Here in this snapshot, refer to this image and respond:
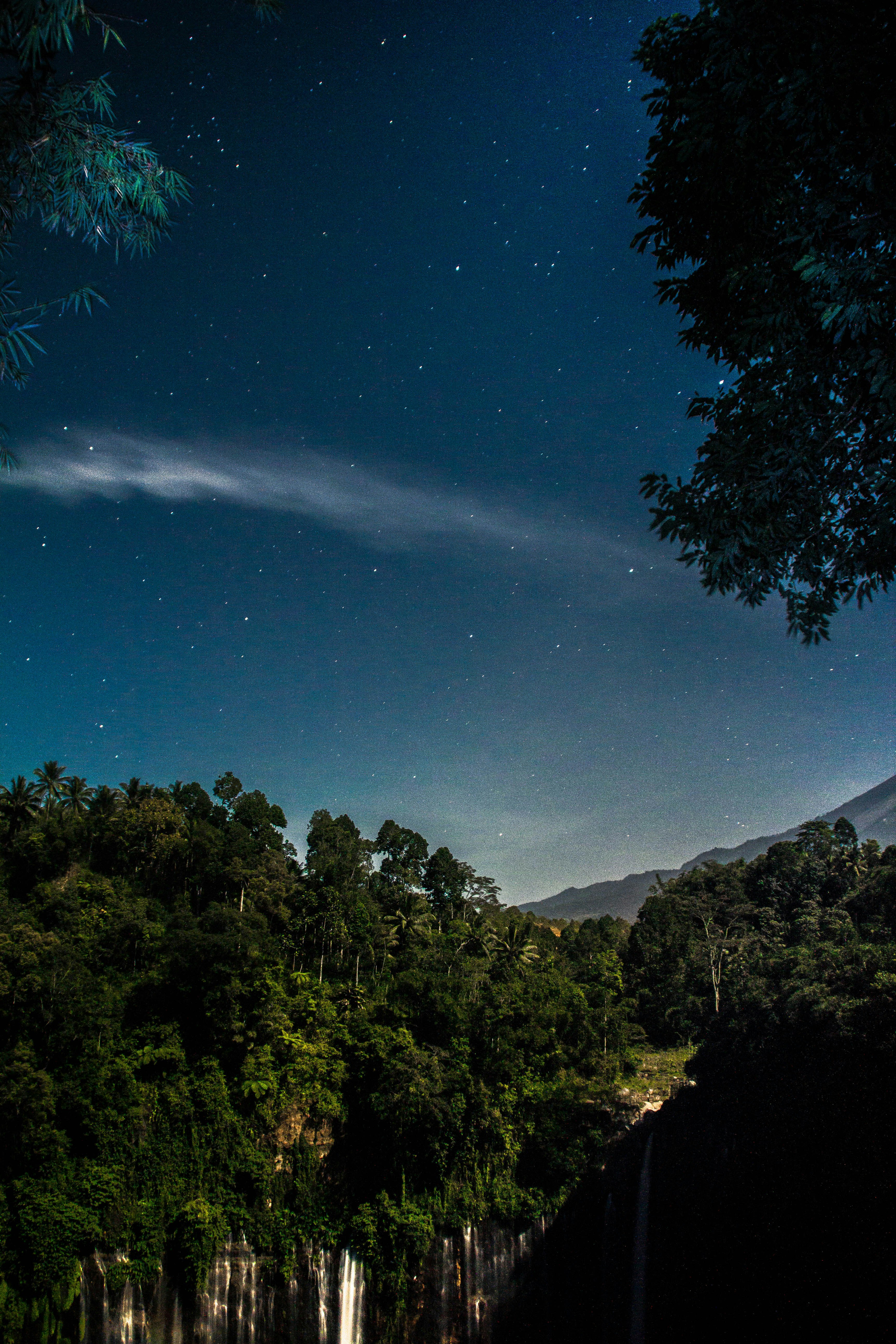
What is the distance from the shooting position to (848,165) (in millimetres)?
5414

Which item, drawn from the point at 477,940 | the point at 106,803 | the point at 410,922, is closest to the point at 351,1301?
the point at 410,922

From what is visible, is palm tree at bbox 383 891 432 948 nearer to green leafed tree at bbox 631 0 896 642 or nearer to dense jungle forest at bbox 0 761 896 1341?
dense jungle forest at bbox 0 761 896 1341

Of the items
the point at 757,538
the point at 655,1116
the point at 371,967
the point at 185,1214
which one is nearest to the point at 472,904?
the point at 371,967

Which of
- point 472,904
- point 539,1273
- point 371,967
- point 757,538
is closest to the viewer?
point 757,538

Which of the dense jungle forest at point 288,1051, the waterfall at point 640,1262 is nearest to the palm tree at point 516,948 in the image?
the dense jungle forest at point 288,1051

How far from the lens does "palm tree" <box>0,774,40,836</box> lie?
113 feet

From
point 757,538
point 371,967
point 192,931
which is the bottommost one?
point 371,967

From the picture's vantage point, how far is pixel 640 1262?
20.9 meters

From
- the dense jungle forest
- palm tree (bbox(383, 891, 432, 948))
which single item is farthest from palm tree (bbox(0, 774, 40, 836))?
palm tree (bbox(383, 891, 432, 948))

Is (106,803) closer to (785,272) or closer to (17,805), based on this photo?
(17,805)

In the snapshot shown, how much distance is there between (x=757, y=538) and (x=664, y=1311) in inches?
961

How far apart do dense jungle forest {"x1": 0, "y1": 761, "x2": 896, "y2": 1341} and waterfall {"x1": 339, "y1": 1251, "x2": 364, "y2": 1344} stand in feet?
1.66

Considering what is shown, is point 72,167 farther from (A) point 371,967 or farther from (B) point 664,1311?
(A) point 371,967

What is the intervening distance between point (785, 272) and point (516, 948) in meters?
33.8
